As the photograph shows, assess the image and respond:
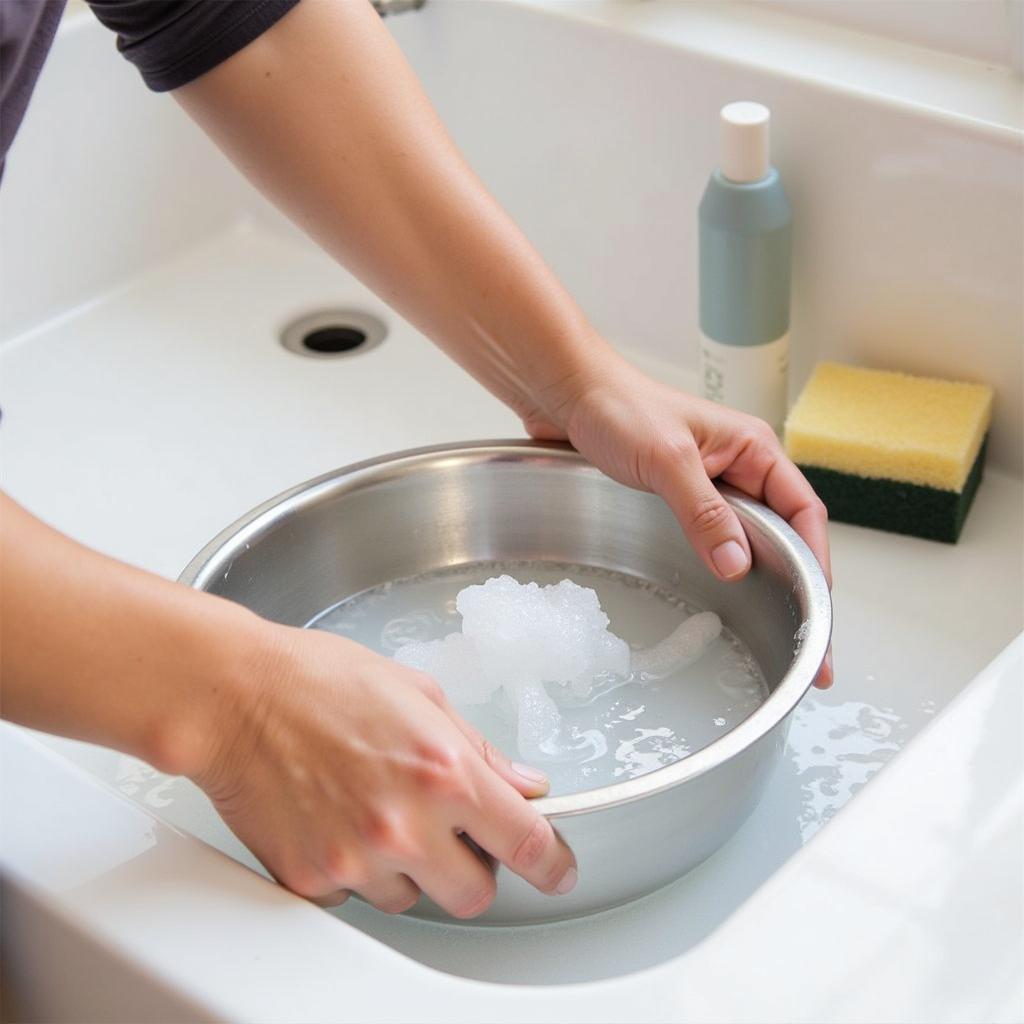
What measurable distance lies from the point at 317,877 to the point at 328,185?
396 millimetres

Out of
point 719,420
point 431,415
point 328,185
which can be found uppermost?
point 328,185

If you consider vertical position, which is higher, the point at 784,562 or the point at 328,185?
the point at 328,185

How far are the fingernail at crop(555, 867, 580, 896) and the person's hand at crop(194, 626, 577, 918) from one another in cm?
2

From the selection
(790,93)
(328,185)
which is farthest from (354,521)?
(790,93)

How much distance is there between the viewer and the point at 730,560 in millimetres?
795

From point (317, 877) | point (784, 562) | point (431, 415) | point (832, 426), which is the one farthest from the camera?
point (431, 415)

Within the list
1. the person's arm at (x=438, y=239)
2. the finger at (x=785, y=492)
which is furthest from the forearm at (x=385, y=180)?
the finger at (x=785, y=492)

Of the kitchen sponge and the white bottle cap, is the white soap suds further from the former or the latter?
Result: the white bottle cap

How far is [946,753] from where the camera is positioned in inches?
24.2

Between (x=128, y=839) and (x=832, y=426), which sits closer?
(x=128, y=839)

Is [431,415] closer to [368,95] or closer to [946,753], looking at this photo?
[368,95]

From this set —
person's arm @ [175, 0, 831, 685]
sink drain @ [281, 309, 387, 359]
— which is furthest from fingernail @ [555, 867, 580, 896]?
sink drain @ [281, 309, 387, 359]

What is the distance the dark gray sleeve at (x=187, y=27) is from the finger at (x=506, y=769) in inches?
15.2

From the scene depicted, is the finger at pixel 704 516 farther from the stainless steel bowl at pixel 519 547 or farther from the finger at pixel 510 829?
the finger at pixel 510 829
